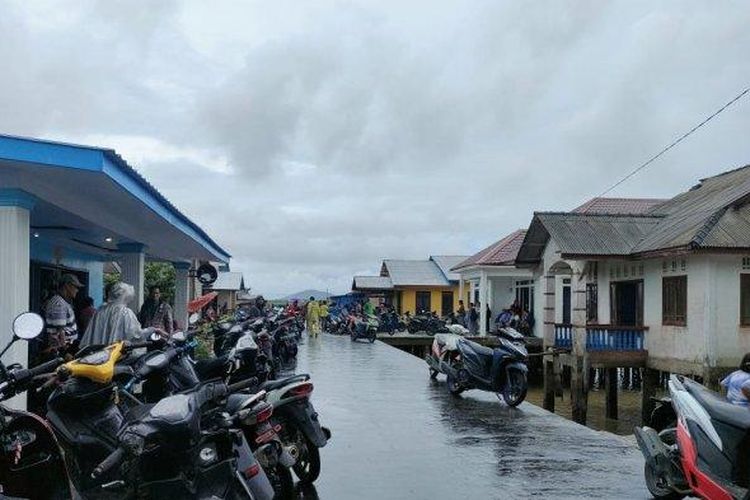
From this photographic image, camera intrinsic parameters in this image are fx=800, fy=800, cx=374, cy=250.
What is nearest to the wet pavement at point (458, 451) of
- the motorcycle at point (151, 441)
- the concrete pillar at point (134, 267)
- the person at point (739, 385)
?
the person at point (739, 385)

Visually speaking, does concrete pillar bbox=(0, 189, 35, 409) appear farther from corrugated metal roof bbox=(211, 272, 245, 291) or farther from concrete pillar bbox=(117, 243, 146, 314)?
corrugated metal roof bbox=(211, 272, 245, 291)

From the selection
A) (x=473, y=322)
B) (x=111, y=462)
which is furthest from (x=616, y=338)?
(x=111, y=462)

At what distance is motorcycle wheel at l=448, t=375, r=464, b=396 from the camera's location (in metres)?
12.2

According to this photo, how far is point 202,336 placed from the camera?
14695 mm

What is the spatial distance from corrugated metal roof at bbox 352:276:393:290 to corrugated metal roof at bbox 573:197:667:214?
→ 15589mm

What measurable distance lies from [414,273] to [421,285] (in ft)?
4.43

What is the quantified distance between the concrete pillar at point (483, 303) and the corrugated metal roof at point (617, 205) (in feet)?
15.6

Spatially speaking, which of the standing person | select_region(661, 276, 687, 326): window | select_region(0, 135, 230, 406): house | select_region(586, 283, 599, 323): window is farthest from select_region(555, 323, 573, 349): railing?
the standing person

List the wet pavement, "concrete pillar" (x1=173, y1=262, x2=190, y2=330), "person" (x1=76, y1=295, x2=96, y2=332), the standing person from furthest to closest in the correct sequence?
1. the standing person
2. "concrete pillar" (x1=173, y1=262, x2=190, y2=330)
3. "person" (x1=76, y1=295, x2=96, y2=332)
4. the wet pavement

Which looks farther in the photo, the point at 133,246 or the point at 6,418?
the point at 133,246

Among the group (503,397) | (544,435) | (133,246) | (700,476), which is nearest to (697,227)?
(503,397)

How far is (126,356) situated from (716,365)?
14579mm

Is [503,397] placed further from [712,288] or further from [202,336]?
[712,288]

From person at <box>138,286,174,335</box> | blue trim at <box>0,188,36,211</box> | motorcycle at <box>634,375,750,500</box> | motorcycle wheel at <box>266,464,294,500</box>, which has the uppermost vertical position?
blue trim at <box>0,188,36,211</box>
